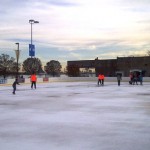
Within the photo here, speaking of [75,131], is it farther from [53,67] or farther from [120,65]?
[53,67]

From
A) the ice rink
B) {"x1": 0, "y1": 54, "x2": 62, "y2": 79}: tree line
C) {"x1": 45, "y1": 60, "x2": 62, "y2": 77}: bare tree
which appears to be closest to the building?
{"x1": 0, "y1": 54, "x2": 62, "y2": 79}: tree line

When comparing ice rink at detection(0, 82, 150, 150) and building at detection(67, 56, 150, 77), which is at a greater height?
building at detection(67, 56, 150, 77)

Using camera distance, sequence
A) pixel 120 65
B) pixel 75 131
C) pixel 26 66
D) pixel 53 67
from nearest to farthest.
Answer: pixel 75 131, pixel 120 65, pixel 26 66, pixel 53 67

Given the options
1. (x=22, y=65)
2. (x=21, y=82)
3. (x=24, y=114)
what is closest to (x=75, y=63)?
(x=22, y=65)

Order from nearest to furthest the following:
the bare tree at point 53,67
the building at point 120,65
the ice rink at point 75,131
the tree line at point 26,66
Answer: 1. the ice rink at point 75,131
2. the building at point 120,65
3. the tree line at point 26,66
4. the bare tree at point 53,67

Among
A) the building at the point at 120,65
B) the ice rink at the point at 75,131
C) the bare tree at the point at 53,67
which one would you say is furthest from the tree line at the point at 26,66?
the ice rink at the point at 75,131

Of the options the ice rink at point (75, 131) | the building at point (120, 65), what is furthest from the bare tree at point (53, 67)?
the ice rink at point (75, 131)

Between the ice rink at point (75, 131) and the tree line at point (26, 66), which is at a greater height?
the tree line at point (26, 66)

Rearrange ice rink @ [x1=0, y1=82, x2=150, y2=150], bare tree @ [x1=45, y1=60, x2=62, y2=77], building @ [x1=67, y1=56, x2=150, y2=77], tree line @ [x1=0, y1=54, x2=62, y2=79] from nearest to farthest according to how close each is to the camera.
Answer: ice rink @ [x1=0, y1=82, x2=150, y2=150], building @ [x1=67, y1=56, x2=150, y2=77], tree line @ [x1=0, y1=54, x2=62, y2=79], bare tree @ [x1=45, y1=60, x2=62, y2=77]

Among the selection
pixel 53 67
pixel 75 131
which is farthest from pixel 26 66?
pixel 75 131

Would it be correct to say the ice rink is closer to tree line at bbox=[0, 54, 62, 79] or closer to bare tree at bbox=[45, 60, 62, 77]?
tree line at bbox=[0, 54, 62, 79]

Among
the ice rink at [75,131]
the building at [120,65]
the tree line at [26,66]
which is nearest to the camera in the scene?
the ice rink at [75,131]

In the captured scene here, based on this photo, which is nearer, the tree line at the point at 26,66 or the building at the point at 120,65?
the building at the point at 120,65

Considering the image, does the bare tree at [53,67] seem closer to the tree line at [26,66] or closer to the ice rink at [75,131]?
the tree line at [26,66]
